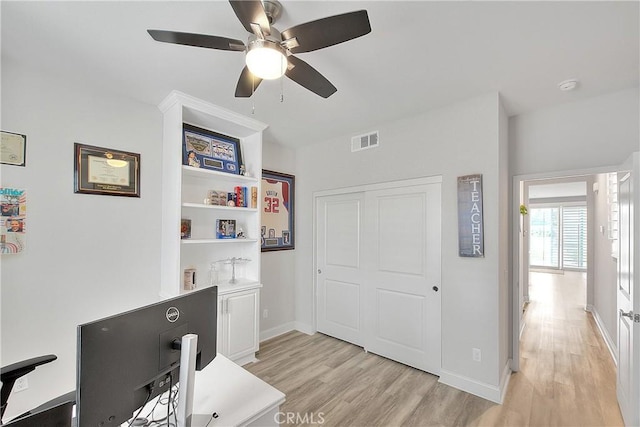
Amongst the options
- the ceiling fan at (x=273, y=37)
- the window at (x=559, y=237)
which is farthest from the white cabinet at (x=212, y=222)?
the window at (x=559, y=237)

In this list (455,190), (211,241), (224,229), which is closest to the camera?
(455,190)

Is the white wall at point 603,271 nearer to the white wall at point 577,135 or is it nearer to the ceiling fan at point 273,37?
the white wall at point 577,135

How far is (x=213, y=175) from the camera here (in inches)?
117

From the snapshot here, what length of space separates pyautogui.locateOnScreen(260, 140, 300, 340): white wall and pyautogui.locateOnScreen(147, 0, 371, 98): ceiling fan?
91.3 inches

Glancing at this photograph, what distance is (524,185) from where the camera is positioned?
5.20 meters

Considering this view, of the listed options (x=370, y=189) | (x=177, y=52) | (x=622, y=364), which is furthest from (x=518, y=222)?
(x=177, y=52)

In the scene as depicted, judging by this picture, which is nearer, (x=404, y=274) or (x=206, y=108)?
(x=206, y=108)

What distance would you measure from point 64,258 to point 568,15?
379cm

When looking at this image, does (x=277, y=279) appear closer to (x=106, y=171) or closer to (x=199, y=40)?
(x=106, y=171)

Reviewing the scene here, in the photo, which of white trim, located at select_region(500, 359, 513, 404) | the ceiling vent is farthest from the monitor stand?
the ceiling vent

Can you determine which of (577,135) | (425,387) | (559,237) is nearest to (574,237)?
(559,237)

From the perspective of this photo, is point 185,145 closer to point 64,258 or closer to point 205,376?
point 64,258

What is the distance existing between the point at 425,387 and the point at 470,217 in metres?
1.65

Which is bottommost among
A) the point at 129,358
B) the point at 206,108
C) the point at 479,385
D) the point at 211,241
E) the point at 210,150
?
the point at 479,385
